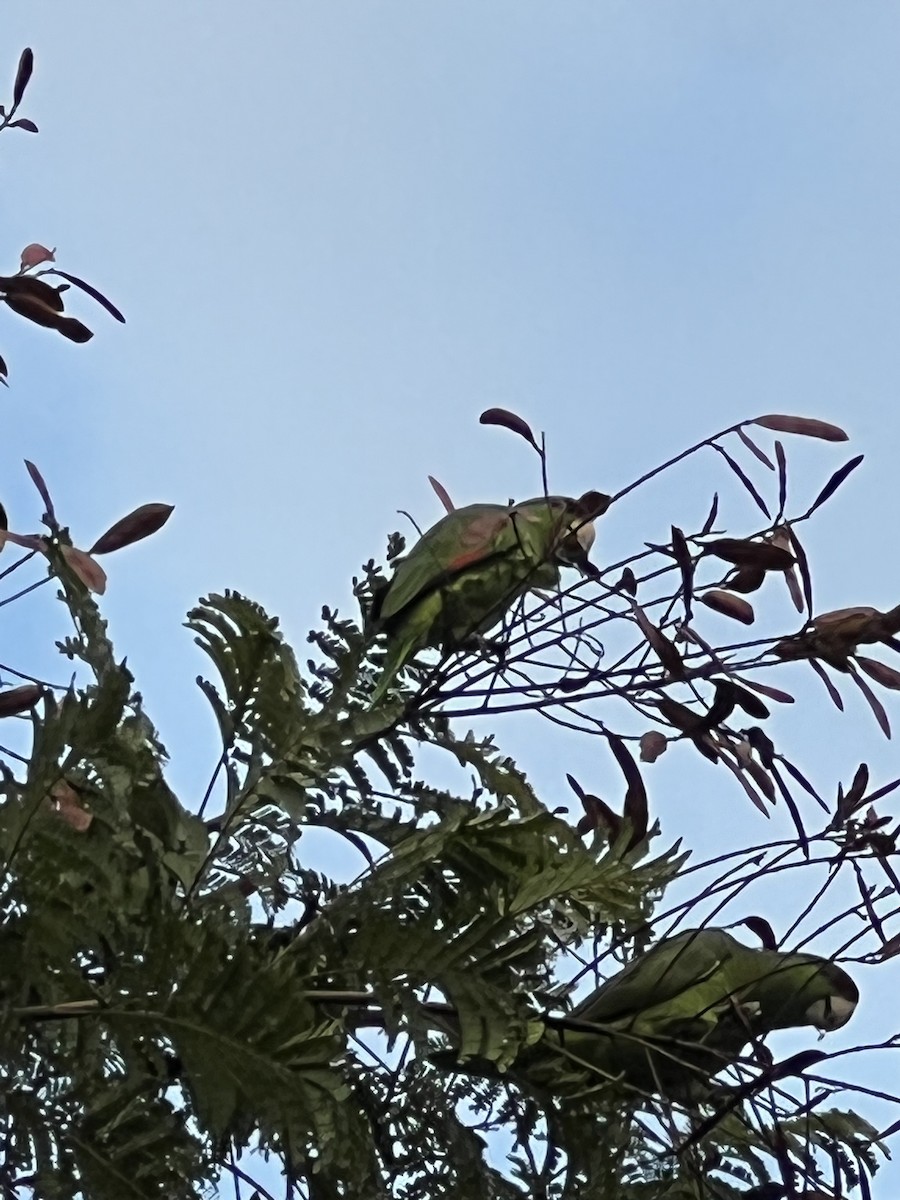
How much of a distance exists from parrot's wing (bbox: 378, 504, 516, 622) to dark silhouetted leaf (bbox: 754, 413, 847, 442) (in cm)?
46

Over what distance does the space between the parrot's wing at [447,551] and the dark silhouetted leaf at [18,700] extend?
533mm

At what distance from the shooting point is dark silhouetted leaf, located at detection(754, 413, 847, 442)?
149 cm

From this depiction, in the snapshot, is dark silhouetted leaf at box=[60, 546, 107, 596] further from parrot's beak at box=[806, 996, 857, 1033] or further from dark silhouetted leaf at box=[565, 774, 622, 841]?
parrot's beak at box=[806, 996, 857, 1033]

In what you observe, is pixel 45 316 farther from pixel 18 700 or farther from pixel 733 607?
pixel 733 607

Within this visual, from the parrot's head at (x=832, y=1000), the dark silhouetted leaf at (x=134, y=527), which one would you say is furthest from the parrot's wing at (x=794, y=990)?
the dark silhouetted leaf at (x=134, y=527)

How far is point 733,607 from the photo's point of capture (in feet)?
5.05

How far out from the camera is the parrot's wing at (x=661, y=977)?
1.47 metres

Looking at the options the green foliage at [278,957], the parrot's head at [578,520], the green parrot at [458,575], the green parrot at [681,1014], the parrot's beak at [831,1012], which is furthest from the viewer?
the green parrot at [458,575]

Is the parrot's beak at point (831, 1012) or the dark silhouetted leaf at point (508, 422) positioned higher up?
the dark silhouetted leaf at point (508, 422)

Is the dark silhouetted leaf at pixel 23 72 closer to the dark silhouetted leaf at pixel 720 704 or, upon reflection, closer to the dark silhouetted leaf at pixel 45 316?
the dark silhouetted leaf at pixel 45 316

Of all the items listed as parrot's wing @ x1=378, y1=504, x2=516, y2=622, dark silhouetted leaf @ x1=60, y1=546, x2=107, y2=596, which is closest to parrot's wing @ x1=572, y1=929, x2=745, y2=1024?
parrot's wing @ x1=378, y1=504, x2=516, y2=622

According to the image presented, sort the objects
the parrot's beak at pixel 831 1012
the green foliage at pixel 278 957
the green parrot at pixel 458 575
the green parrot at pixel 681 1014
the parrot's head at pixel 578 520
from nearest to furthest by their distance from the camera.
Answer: the green foliage at pixel 278 957, the green parrot at pixel 681 1014, the parrot's head at pixel 578 520, the parrot's beak at pixel 831 1012, the green parrot at pixel 458 575

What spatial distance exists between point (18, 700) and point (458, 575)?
2.53ft

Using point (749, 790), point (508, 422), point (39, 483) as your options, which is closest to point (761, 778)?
point (749, 790)
